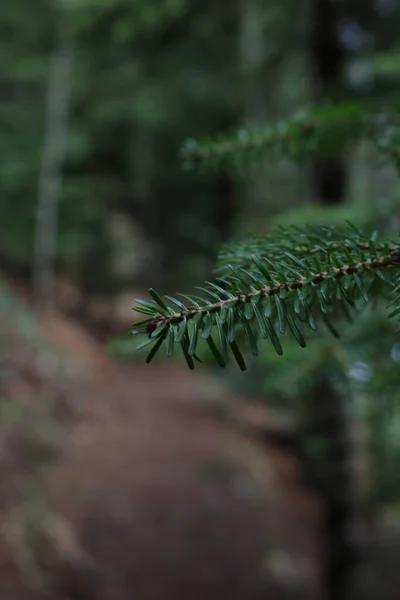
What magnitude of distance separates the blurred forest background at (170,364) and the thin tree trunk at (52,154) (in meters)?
0.05

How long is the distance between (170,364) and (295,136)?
1431cm

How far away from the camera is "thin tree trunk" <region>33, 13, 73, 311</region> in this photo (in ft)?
51.0

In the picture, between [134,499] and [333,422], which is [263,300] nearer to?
[333,422]

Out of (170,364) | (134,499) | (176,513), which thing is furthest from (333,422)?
(170,364)

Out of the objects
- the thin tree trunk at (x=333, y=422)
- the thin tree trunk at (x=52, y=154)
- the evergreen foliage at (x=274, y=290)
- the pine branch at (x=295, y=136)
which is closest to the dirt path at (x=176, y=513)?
the thin tree trunk at (x=333, y=422)

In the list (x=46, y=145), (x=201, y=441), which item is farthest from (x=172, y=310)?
(x=46, y=145)

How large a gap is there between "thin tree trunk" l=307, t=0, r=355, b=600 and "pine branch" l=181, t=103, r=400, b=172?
8.53 feet

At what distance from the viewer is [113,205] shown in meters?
18.2

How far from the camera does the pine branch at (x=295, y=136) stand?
171cm

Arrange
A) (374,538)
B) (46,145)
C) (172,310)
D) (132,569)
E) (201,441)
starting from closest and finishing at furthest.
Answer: (172,310)
(132,569)
(374,538)
(201,441)
(46,145)

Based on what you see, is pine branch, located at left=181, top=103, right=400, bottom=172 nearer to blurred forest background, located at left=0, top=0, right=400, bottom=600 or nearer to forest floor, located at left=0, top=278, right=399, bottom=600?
blurred forest background, located at left=0, top=0, right=400, bottom=600

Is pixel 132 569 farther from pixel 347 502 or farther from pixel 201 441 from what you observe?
pixel 201 441

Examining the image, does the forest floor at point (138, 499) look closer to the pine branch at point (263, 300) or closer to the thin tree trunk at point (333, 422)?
the thin tree trunk at point (333, 422)

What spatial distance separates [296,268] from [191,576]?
5833 millimetres
